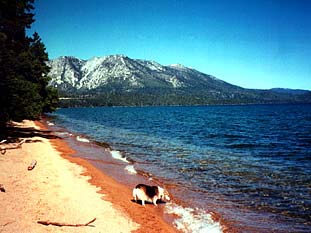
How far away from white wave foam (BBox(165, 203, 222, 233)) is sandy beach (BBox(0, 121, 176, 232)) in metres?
0.64

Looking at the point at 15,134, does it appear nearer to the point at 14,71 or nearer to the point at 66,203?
the point at 14,71

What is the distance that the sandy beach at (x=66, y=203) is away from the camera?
1042 cm

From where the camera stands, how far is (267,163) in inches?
1033

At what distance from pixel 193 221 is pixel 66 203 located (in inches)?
209

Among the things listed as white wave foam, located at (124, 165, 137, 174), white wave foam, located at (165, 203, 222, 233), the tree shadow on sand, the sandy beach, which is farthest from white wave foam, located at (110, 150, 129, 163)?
white wave foam, located at (165, 203, 222, 233)

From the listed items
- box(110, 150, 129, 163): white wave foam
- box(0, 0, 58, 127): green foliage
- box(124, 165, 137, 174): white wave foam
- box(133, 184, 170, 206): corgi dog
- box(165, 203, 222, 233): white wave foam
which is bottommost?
box(110, 150, 129, 163): white wave foam

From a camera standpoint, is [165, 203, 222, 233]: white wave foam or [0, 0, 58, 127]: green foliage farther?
[0, 0, 58, 127]: green foliage

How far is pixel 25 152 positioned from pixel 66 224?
15.6m

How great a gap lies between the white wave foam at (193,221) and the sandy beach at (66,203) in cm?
64

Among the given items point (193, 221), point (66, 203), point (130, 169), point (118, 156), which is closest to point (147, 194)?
point (193, 221)

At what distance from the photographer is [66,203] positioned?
12562mm

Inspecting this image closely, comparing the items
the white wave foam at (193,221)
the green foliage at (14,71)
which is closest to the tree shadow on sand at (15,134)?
the green foliage at (14,71)

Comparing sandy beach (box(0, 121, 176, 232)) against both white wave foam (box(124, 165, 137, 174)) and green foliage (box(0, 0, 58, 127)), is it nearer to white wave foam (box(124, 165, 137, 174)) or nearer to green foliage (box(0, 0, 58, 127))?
white wave foam (box(124, 165, 137, 174))

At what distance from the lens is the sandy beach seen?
10.4 m
